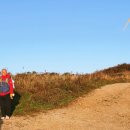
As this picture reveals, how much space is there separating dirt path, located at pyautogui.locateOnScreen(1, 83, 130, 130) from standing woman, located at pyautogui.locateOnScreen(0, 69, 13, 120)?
0.42 m

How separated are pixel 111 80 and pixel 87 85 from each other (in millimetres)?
3661

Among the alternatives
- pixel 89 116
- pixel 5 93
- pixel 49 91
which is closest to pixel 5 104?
pixel 5 93

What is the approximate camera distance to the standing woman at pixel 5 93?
56.2 ft

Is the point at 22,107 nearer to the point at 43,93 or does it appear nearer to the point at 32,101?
the point at 32,101

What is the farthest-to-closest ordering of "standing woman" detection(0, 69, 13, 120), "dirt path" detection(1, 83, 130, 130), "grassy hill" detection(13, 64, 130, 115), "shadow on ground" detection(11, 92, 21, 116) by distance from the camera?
"grassy hill" detection(13, 64, 130, 115) → "shadow on ground" detection(11, 92, 21, 116) → "standing woman" detection(0, 69, 13, 120) → "dirt path" detection(1, 83, 130, 130)

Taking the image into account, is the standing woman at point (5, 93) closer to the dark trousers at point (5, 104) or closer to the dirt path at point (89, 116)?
the dark trousers at point (5, 104)

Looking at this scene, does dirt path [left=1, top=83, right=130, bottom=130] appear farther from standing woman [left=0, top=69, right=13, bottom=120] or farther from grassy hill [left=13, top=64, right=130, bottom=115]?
grassy hill [left=13, top=64, right=130, bottom=115]

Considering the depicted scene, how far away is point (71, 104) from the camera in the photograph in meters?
20.5

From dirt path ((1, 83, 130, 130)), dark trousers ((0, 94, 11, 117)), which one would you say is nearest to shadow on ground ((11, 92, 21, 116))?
dark trousers ((0, 94, 11, 117))

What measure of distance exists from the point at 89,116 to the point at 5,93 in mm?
3480

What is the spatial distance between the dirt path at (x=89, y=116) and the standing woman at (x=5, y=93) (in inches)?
16.6

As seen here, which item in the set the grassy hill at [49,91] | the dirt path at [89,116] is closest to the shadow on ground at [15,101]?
the grassy hill at [49,91]

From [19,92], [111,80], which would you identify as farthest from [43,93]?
[111,80]

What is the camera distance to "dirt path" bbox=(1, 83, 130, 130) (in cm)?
1597
